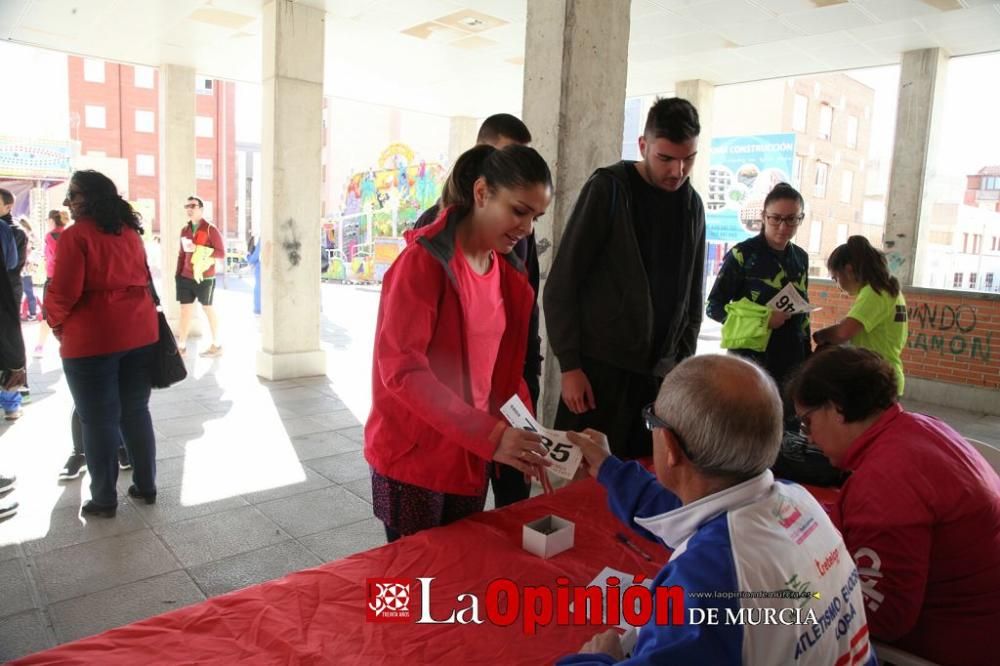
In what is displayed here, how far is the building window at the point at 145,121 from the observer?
42.4 metres

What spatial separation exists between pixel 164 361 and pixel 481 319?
8.57ft

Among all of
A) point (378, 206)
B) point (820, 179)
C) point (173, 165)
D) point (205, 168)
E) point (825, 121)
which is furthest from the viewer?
point (205, 168)

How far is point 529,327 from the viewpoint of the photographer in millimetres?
2295

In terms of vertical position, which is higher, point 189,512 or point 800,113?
point 800,113

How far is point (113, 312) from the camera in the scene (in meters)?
3.54

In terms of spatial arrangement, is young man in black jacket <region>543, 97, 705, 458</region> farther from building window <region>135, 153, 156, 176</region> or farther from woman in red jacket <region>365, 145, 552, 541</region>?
building window <region>135, 153, 156, 176</region>

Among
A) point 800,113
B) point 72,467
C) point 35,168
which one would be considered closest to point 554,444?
point 72,467

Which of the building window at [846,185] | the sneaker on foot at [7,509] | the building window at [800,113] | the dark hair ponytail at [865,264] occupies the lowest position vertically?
the sneaker on foot at [7,509]

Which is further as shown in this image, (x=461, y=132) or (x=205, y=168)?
(x=205, y=168)

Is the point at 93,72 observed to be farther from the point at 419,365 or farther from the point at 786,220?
the point at 419,365

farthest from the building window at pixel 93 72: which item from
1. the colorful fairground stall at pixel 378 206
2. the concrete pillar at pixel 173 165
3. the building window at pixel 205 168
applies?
the concrete pillar at pixel 173 165

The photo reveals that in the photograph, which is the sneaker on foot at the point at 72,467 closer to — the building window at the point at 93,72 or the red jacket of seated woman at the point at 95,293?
the red jacket of seated woman at the point at 95,293

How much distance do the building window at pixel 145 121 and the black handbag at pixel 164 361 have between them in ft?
148

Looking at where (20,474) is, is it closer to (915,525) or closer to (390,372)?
(390,372)
